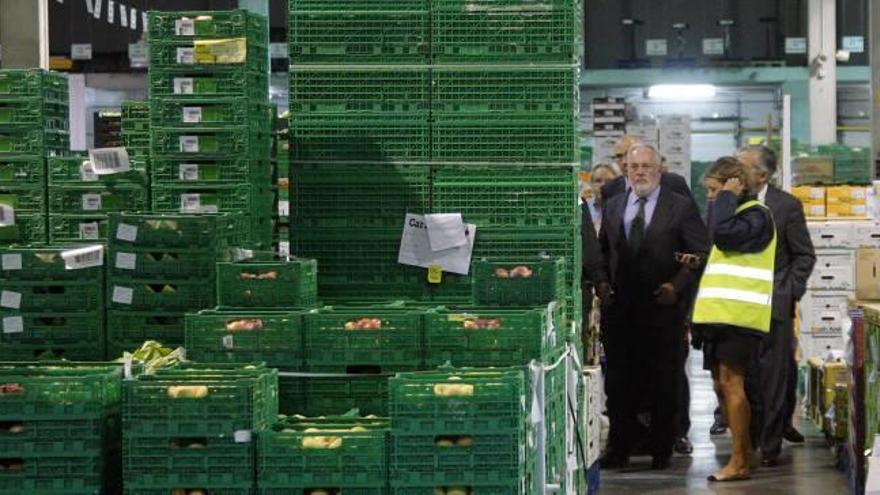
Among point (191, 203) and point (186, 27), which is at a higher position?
point (186, 27)

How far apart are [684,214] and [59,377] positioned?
20.6 feet

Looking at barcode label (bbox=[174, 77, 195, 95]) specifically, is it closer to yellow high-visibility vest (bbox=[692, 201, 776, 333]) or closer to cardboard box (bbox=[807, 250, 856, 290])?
yellow high-visibility vest (bbox=[692, 201, 776, 333])

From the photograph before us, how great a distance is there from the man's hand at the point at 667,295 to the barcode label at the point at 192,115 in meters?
3.76

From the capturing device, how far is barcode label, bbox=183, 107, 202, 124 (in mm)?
10719

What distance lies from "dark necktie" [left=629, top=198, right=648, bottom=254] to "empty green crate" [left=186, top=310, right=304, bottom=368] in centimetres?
475

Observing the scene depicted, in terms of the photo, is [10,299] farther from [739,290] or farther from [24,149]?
[739,290]

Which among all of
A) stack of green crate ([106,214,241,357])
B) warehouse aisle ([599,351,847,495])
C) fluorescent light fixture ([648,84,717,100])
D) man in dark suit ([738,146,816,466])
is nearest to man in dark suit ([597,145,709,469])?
warehouse aisle ([599,351,847,495])

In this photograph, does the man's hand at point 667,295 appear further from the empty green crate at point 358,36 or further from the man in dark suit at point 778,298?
the empty green crate at point 358,36

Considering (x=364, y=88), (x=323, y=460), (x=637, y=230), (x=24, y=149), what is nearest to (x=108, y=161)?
(x=24, y=149)

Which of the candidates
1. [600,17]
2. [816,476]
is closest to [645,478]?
[816,476]

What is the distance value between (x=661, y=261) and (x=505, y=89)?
2.65m

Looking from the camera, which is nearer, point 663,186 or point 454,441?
point 454,441

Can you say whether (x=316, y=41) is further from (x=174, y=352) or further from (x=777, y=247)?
(x=777, y=247)

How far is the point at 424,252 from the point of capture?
33.9 feet
